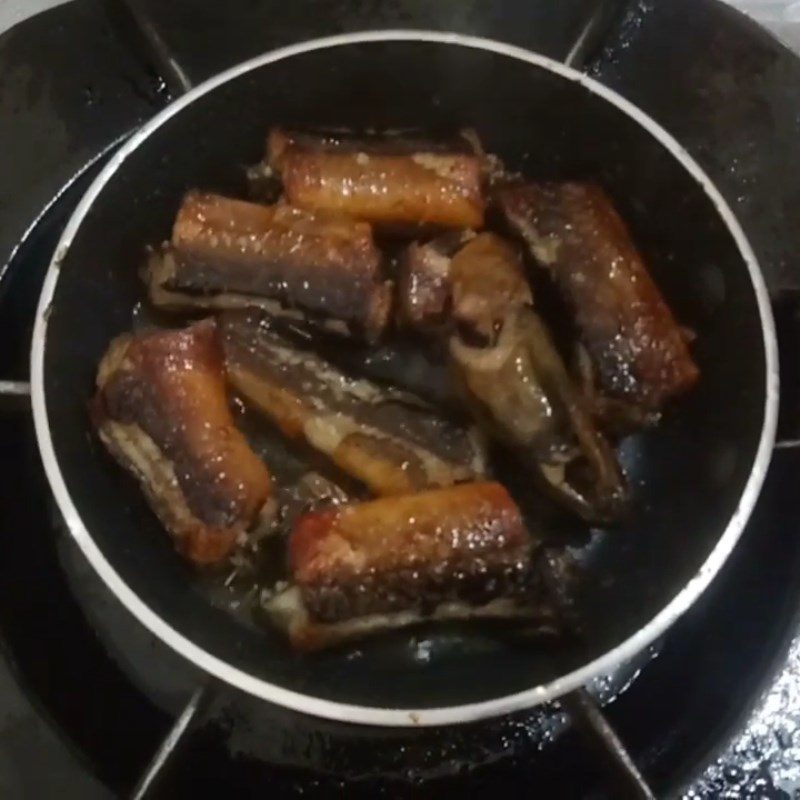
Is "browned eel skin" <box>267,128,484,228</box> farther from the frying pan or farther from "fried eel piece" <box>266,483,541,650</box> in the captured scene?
"fried eel piece" <box>266,483,541,650</box>

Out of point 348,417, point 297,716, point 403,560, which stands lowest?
point 297,716

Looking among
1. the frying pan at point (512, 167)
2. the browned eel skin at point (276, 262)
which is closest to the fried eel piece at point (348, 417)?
the browned eel skin at point (276, 262)

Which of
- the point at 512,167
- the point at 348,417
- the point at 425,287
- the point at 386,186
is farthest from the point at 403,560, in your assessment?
the point at 512,167

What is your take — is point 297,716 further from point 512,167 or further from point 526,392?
point 512,167

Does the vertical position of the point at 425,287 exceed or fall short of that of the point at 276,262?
it falls short

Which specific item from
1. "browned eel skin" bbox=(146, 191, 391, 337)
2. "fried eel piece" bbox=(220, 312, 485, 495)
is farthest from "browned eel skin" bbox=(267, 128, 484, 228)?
"fried eel piece" bbox=(220, 312, 485, 495)
